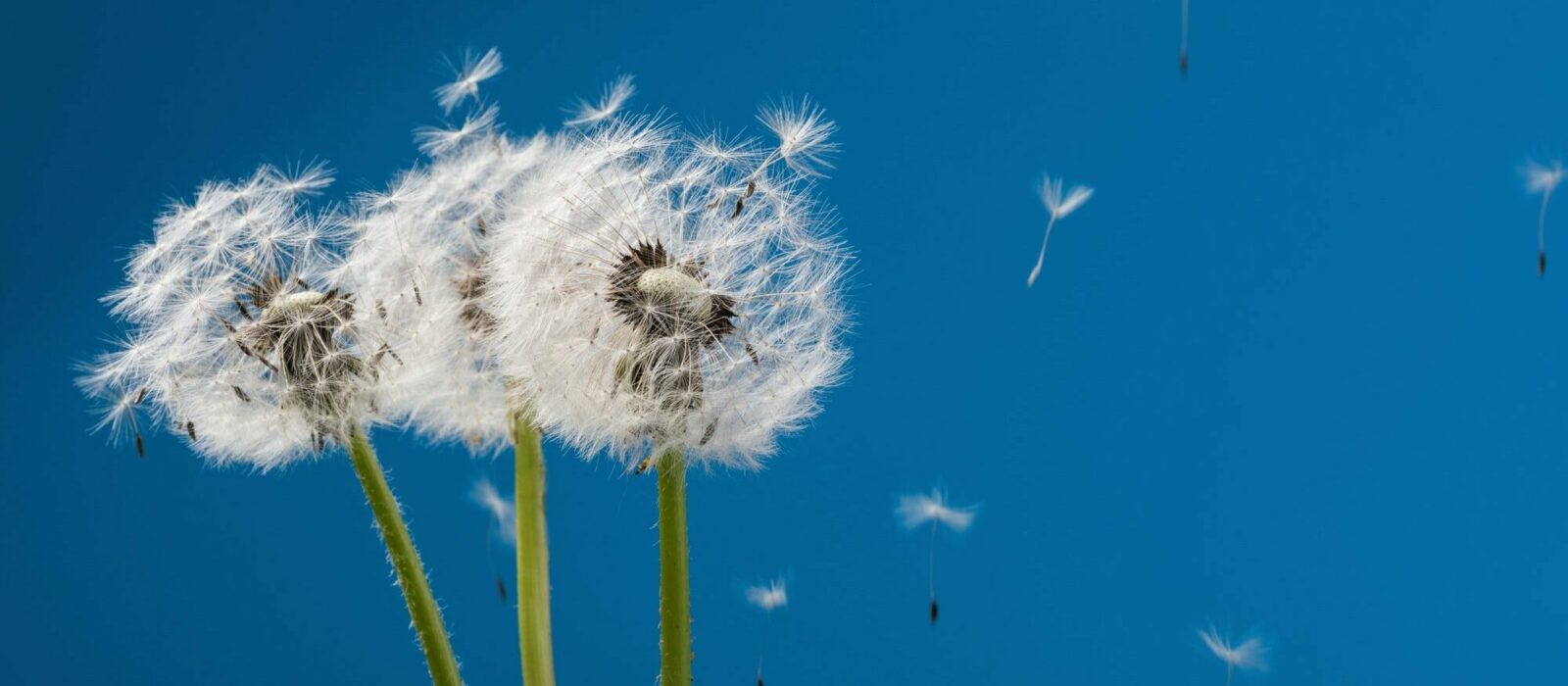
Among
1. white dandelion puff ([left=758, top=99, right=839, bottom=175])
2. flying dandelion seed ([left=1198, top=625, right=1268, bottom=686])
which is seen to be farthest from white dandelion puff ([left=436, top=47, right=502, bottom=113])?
flying dandelion seed ([left=1198, top=625, right=1268, bottom=686])

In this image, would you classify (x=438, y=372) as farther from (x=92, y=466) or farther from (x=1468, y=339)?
(x=92, y=466)

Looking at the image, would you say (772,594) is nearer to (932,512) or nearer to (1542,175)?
(932,512)

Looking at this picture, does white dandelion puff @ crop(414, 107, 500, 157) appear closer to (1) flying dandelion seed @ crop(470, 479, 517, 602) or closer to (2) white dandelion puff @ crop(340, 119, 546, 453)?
(2) white dandelion puff @ crop(340, 119, 546, 453)

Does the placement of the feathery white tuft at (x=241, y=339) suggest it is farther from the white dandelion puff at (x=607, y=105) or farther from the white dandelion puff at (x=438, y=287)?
the white dandelion puff at (x=607, y=105)

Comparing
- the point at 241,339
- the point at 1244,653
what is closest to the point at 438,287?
the point at 241,339

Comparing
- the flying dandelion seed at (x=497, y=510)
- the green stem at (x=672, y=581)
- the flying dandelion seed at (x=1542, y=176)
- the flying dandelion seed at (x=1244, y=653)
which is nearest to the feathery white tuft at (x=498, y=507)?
the flying dandelion seed at (x=497, y=510)
